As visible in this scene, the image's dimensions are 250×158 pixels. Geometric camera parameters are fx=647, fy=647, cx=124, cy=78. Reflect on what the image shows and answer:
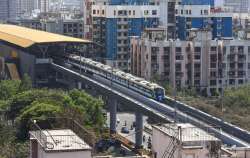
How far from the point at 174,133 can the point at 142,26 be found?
29187 mm

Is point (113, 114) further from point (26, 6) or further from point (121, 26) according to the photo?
point (26, 6)

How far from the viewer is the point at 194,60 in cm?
3269

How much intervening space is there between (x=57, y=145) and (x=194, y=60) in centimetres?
2420

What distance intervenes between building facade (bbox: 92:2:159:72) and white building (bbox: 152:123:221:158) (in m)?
27.3

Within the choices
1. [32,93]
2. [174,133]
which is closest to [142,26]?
[32,93]

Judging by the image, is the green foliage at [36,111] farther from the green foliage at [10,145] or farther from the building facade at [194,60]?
the building facade at [194,60]

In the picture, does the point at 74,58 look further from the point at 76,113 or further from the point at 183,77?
the point at 76,113

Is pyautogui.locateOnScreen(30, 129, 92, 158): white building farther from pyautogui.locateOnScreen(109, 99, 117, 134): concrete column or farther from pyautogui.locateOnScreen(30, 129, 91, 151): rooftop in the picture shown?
pyautogui.locateOnScreen(109, 99, 117, 134): concrete column

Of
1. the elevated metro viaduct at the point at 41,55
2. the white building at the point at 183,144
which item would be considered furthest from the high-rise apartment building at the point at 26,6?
the white building at the point at 183,144

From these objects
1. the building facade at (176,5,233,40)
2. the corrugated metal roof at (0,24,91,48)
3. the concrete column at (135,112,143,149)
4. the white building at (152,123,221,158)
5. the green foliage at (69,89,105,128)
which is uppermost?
the building facade at (176,5,233,40)

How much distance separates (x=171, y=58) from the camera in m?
32.6

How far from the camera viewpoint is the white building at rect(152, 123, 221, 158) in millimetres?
9055

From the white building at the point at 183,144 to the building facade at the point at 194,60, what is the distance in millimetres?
22381

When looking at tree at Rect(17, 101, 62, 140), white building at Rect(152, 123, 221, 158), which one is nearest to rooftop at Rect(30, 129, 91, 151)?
white building at Rect(152, 123, 221, 158)
